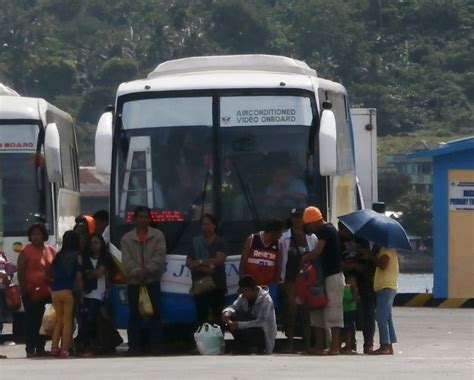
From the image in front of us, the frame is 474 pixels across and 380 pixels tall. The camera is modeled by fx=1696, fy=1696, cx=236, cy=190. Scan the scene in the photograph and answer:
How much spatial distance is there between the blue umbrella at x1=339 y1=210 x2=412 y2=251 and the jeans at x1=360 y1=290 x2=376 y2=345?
0.71 meters

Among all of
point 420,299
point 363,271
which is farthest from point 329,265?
point 420,299

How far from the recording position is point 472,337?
68.8 ft

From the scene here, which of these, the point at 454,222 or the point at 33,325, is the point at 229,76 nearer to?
the point at 33,325

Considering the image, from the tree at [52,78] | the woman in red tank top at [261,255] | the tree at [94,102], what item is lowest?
the woman in red tank top at [261,255]

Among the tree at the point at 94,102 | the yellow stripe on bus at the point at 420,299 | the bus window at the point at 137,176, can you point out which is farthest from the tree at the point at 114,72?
the bus window at the point at 137,176

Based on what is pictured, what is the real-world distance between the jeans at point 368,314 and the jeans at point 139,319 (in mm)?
2183

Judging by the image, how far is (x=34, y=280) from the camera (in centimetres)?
1800

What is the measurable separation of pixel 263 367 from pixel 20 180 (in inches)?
287

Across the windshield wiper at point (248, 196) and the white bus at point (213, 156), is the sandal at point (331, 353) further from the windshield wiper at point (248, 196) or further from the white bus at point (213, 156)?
the windshield wiper at point (248, 196)

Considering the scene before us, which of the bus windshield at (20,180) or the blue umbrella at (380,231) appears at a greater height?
the bus windshield at (20,180)

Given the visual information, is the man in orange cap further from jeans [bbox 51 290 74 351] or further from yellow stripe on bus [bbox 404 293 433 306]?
yellow stripe on bus [bbox 404 293 433 306]

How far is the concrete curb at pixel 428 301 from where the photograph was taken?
27.2 metres

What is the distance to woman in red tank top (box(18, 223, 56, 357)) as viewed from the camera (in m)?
18.0

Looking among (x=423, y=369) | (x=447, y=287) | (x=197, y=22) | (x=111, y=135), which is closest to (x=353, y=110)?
(x=447, y=287)
